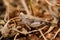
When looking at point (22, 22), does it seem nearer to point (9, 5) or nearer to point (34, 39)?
point (34, 39)

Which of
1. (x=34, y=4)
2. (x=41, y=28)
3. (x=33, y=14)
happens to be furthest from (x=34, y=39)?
(x=34, y=4)

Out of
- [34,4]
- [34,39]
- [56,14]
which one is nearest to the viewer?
[34,39]

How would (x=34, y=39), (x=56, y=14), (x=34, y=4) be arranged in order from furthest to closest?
(x=34, y=4) → (x=56, y=14) → (x=34, y=39)

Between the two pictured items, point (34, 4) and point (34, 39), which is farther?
point (34, 4)

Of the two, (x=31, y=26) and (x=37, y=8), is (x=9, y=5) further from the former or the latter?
(x=31, y=26)

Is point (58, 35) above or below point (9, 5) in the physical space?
below

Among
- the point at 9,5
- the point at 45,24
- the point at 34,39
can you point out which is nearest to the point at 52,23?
the point at 45,24

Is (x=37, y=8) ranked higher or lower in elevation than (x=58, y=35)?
higher

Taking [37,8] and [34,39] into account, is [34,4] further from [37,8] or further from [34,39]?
[34,39]

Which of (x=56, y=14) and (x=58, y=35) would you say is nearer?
(x=58, y=35)
